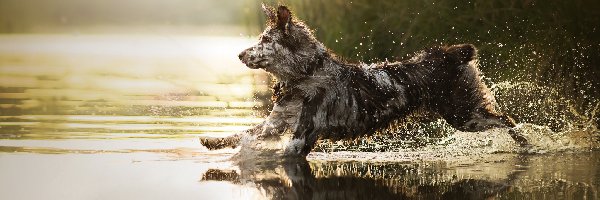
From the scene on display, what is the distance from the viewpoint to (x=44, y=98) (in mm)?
16203

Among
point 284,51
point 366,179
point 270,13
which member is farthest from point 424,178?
point 270,13

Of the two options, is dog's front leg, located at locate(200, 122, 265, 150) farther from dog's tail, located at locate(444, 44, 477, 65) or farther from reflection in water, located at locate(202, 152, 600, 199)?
dog's tail, located at locate(444, 44, 477, 65)

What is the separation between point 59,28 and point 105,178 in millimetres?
24459

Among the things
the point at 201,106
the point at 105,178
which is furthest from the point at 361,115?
the point at 201,106

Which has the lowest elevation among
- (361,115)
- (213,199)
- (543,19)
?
(213,199)

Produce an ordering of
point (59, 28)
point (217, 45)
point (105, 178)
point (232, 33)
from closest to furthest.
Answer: point (105, 178)
point (217, 45)
point (232, 33)
point (59, 28)

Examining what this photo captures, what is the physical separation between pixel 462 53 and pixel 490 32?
4619 mm

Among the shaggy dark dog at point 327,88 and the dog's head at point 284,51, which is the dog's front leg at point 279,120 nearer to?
the shaggy dark dog at point 327,88

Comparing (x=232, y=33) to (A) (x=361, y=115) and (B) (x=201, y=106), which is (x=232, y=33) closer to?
(B) (x=201, y=106)

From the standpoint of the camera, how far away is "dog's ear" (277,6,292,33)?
10086 mm

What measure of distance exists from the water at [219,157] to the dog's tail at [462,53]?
732 millimetres

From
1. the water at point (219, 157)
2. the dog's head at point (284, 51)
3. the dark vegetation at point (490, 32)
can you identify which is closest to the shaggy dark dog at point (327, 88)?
the dog's head at point (284, 51)

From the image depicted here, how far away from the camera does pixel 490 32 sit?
605 inches

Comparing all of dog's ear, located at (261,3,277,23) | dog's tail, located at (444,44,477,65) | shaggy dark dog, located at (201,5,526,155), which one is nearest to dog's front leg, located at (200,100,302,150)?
shaggy dark dog, located at (201,5,526,155)
